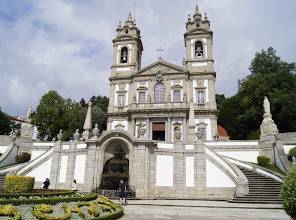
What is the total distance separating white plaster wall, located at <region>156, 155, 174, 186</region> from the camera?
22141mm

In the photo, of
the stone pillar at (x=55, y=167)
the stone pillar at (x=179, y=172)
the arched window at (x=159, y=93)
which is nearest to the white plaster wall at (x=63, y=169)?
the stone pillar at (x=55, y=167)

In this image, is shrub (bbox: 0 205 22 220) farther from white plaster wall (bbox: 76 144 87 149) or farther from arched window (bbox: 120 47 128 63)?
arched window (bbox: 120 47 128 63)

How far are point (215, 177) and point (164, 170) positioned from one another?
12.4 feet

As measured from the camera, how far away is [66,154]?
957 inches

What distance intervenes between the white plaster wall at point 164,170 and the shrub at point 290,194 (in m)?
13.7

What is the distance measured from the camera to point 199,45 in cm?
4009

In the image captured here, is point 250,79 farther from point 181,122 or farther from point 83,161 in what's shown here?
point 83,161

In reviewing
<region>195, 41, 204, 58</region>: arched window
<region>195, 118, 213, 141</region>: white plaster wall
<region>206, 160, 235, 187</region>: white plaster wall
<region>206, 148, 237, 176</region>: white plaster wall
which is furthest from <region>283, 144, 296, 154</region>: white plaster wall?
<region>195, 41, 204, 58</region>: arched window

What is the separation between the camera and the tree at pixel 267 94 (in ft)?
116

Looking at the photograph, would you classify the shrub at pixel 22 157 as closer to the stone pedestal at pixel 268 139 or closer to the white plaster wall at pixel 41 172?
the white plaster wall at pixel 41 172

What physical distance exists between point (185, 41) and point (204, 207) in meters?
28.9

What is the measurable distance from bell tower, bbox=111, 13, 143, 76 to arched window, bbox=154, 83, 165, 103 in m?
4.61

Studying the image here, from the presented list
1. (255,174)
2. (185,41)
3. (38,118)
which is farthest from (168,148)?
(38,118)

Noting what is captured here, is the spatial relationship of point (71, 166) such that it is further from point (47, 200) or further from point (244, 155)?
point (244, 155)
